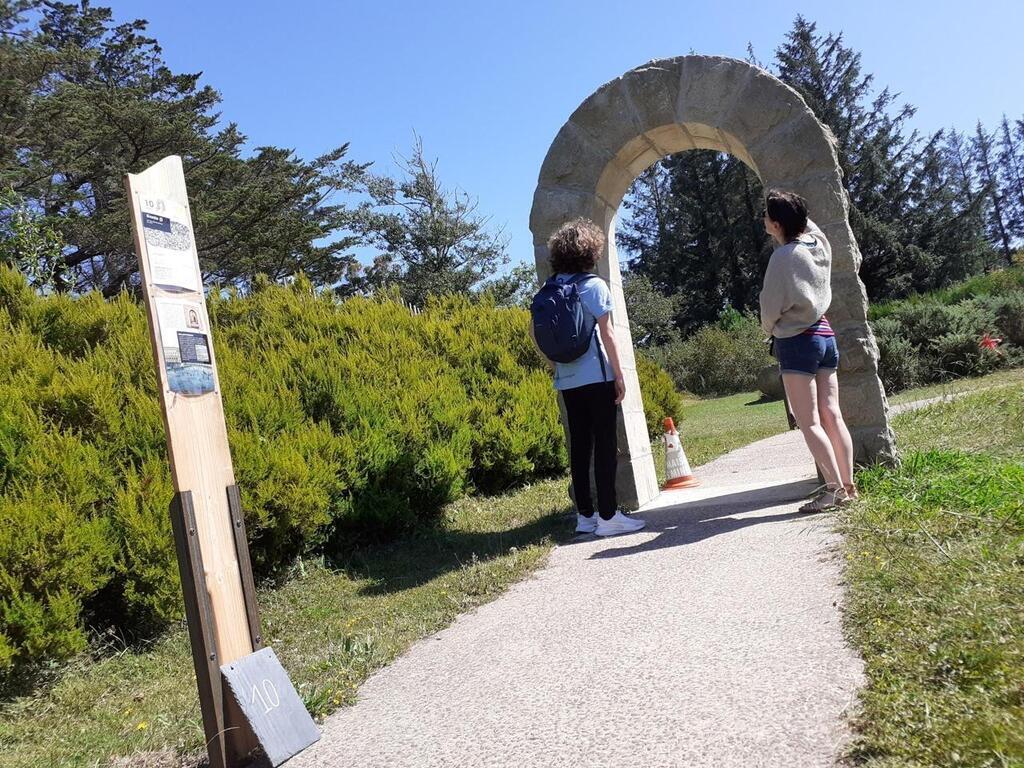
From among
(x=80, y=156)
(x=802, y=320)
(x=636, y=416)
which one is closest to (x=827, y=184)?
(x=802, y=320)

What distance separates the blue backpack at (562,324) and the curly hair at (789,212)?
4.18ft

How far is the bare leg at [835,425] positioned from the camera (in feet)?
15.5

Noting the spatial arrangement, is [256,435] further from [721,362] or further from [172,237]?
[721,362]

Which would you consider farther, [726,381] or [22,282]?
[726,381]

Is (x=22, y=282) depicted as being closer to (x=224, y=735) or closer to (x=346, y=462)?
(x=346, y=462)

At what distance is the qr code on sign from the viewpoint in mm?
2871

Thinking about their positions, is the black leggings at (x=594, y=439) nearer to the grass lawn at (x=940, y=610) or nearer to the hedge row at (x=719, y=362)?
the grass lawn at (x=940, y=610)

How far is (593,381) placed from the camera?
16.8 feet

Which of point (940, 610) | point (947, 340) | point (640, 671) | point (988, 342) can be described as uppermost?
point (947, 340)

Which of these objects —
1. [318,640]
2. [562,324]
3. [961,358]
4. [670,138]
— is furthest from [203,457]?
[961,358]

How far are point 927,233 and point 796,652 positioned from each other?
4040 cm

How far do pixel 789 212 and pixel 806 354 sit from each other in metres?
0.85

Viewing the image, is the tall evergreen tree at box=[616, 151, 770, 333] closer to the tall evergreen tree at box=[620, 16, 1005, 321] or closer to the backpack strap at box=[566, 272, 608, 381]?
the tall evergreen tree at box=[620, 16, 1005, 321]

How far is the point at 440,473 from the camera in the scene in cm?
654
